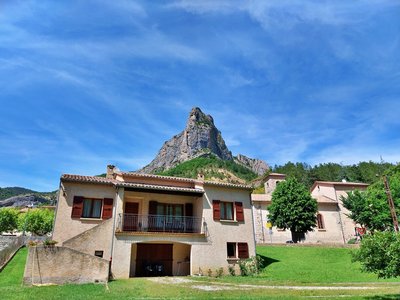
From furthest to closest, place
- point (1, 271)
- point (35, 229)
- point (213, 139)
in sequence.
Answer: point (213, 139) → point (35, 229) → point (1, 271)

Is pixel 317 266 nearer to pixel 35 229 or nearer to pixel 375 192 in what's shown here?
pixel 375 192

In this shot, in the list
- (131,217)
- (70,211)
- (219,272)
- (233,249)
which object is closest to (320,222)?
(233,249)

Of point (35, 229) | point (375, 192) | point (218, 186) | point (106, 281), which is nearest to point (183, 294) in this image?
point (106, 281)

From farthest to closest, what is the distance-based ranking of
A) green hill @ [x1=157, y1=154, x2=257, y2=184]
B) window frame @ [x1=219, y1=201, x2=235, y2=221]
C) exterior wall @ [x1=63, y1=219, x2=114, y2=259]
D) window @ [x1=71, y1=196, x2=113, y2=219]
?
green hill @ [x1=157, y1=154, x2=257, y2=184] < window frame @ [x1=219, y1=201, x2=235, y2=221] < window @ [x1=71, y1=196, x2=113, y2=219] < exterior wall @ [x1=63, y1=219, x2=114, y2=259]

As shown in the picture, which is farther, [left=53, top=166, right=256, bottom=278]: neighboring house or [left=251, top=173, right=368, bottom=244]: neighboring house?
[left=251, top=173, right=368, bottom=244]: neighboring house

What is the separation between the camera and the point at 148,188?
64.5 ft

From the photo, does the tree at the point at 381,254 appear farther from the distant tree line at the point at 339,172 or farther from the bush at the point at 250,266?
the distant tree line at the point at 339,172

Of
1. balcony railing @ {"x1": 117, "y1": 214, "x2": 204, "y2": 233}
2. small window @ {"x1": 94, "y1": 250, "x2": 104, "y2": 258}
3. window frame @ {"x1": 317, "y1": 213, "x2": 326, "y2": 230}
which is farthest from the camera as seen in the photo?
window frame @ {"x1": 317, "y1": 213, "x2": 326, "y2": 230}

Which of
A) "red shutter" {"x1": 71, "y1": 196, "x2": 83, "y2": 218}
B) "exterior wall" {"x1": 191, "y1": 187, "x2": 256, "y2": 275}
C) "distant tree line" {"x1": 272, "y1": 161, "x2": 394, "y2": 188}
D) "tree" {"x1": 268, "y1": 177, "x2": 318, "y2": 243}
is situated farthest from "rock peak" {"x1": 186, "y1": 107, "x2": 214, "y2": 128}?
Result: "red shutter" {"x1": 71, "y1": 196, "x2": 83, "y2": 218}

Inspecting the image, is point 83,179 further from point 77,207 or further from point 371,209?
point 371,209

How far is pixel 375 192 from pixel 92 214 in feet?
106

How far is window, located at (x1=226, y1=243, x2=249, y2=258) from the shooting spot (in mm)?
21141

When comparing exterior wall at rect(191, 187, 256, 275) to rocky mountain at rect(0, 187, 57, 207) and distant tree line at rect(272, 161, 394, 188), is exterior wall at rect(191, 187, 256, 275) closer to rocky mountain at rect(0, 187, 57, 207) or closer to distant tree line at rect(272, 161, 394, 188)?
distant tree line at rect(272, 161, 394, 188)

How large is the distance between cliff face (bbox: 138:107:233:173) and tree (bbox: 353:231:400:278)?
13610cm
